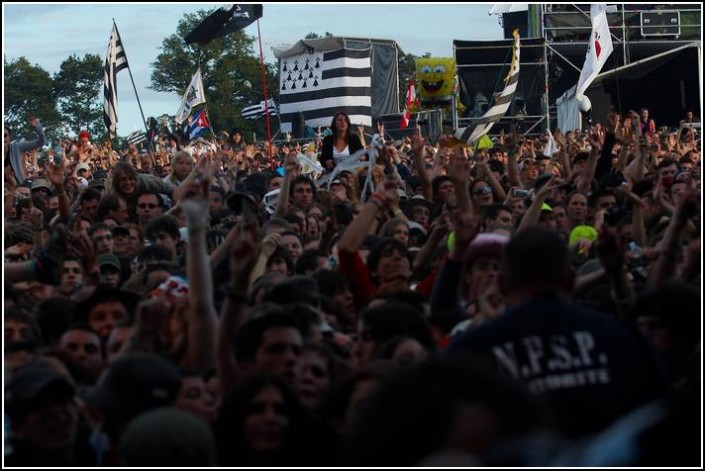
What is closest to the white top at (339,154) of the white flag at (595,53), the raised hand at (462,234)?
the white flag at (595,53)

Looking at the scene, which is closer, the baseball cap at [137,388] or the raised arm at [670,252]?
the baseball cap at [137,388]

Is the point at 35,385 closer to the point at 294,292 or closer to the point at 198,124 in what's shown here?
the point at 294,292

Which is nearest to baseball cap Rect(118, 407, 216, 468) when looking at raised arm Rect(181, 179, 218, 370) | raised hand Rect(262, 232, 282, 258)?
raised arm Rect(181, 179, 218, 370)

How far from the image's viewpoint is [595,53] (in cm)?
2098

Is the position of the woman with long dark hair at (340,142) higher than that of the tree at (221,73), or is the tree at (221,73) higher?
the tree at (221,73)

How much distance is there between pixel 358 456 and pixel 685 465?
1.63 m

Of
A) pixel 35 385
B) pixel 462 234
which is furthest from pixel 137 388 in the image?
pixel 462 234

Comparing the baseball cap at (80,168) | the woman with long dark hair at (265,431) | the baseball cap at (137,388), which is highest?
the baseball cap at (80,168)

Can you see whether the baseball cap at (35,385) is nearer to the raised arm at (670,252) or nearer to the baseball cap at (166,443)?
the baseball cap at (166,443)

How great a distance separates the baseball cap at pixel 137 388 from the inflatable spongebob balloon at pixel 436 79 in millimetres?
23990

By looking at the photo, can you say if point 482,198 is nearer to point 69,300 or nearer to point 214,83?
point 69,300

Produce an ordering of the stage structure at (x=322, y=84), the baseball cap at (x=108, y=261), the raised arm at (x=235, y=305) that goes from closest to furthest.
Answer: the raised arm at (x=235, y=305) < the baseball cap at (x=108, y=261) < the stage structure at (x=322, y=84)

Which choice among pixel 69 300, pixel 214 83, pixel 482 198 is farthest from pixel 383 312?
pixel 214 83

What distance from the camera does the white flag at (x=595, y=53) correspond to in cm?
2091
